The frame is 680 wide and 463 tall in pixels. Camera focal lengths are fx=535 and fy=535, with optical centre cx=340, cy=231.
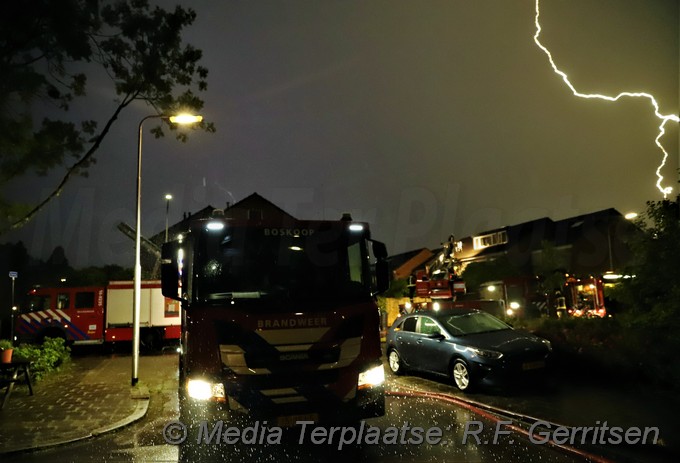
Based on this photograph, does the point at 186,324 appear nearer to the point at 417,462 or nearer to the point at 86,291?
the point at 417,462

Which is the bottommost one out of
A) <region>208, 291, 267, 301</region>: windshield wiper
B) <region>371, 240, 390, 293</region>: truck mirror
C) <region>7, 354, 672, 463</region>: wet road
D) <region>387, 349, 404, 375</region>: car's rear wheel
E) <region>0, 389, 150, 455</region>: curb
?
<region>7, 354, 672, 463</region>: wet road

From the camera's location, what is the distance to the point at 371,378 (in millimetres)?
6176

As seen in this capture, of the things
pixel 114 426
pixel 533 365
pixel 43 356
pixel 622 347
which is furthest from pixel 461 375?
pixel 43 356

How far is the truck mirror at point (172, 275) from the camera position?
6426 mm

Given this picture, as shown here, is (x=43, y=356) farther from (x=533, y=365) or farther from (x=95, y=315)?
(x=533, y=365)

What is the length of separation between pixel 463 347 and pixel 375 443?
404 cm

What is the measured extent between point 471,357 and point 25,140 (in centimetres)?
1077

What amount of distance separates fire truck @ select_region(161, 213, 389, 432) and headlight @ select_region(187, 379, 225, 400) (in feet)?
0.03

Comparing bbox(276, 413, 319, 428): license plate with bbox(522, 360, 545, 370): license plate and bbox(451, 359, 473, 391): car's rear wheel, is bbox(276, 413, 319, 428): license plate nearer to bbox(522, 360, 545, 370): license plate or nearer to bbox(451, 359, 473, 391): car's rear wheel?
bbox(451, 359, 473, 391): car's rear wheel

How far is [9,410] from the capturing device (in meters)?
9.01

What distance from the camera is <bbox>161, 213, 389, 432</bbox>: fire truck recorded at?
5.71 metres

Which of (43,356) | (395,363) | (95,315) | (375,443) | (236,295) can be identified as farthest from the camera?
(95,315)

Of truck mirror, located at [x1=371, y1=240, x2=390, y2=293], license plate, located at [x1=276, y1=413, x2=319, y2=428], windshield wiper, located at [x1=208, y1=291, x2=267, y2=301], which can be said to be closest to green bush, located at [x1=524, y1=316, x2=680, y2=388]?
truck mirror, located at [x1=371, y1=240, x2=390, y2=293]

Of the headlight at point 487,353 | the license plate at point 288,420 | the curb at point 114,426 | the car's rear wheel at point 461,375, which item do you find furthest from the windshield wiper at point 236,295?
the car's rear wheel at point 461,375
